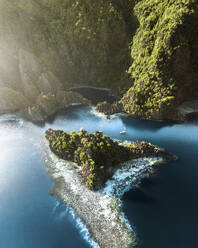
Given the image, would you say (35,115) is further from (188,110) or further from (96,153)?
(188,110)

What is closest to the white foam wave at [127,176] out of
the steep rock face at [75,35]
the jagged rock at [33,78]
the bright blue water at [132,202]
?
the bright blue water at [132,202]

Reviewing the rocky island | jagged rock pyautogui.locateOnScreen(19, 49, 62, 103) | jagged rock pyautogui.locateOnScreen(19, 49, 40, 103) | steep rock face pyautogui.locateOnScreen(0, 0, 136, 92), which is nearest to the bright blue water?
the rocky island

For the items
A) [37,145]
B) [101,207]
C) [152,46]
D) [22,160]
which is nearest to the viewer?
[101,207]

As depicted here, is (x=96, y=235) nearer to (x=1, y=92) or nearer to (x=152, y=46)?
(x=152, y=46)

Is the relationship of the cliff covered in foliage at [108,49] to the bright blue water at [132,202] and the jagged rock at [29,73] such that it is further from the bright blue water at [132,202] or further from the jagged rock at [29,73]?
the bright blue water at [132,202]

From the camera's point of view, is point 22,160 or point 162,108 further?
point 162,108

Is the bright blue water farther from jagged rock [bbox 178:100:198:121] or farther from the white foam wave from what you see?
jagged rock [bbox 178:100:198:121]

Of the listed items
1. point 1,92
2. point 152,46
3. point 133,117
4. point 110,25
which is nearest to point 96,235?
point 133,117

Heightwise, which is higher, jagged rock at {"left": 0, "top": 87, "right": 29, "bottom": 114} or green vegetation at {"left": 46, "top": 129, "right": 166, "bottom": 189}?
jagged rock at {"left": 0, "top": 87, "right": 29, "bottom": 114}
